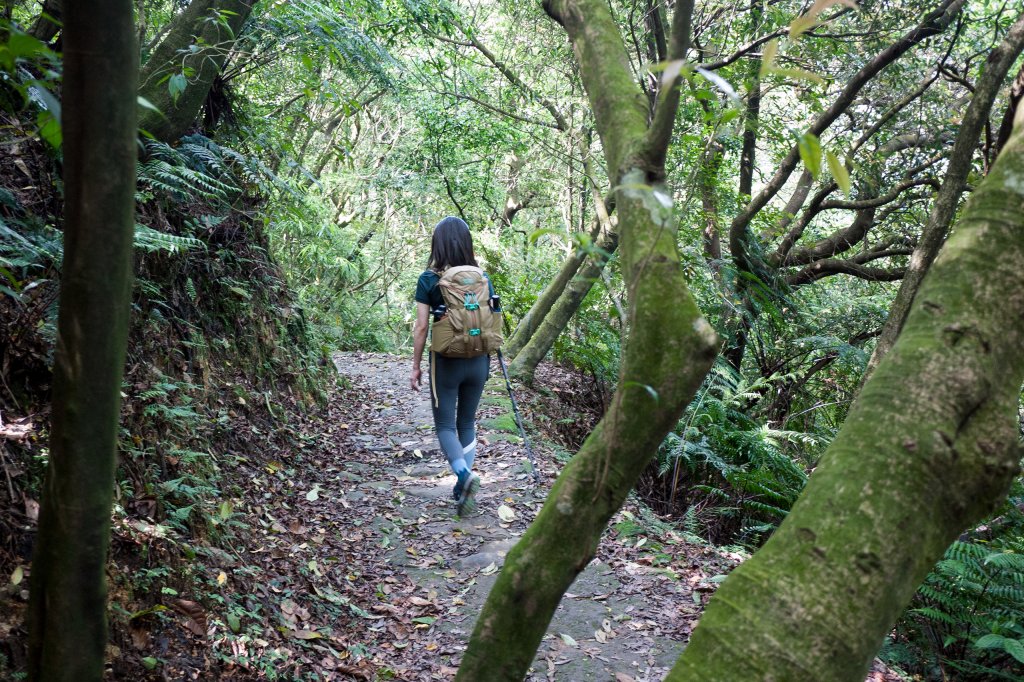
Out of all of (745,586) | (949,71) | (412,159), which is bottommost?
(745,586)

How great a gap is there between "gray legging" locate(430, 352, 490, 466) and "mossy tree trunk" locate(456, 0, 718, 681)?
12.1 feet

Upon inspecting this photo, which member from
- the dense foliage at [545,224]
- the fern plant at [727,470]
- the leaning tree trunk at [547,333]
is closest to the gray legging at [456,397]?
the dense foliage at [545,224]

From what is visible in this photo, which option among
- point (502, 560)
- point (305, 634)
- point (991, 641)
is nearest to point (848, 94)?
point (991, 641)

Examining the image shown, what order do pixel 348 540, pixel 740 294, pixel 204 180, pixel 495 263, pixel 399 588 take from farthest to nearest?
pixel 495 263, pixel 740 294, pixel 204 180, pixel 348 540, pixel 399 588

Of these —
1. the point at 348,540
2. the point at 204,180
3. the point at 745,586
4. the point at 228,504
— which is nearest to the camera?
the point at 745,586

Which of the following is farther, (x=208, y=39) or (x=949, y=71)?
(x=949, y=71)

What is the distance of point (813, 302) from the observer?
1144 cm

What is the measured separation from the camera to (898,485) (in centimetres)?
146

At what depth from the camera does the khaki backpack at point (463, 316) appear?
18.2 feet

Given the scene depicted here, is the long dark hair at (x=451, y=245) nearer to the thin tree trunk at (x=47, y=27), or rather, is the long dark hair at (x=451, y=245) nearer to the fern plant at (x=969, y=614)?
the thin tree trunk at (x=47, y=27)

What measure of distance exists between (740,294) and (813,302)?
232 centimetres

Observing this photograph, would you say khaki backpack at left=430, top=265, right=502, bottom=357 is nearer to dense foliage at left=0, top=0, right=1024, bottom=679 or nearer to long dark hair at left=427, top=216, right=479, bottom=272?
long dark hair at left=427, top=216, right=479, bottom=272

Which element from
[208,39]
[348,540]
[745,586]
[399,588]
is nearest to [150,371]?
[348,540]

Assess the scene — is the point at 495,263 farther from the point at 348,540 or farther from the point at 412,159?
the point at 348,540
